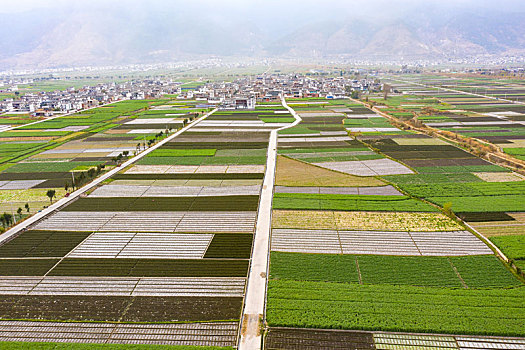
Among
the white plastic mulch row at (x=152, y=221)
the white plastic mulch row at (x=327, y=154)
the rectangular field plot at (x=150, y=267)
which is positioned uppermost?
the white plastic mulch row at (x=327, y=154)

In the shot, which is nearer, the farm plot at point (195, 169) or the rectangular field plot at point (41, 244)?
the rectangular field plot at point (41, 244)

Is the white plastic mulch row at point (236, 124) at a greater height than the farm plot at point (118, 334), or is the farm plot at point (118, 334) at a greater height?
the white plastic mulch row at point (236, 124)

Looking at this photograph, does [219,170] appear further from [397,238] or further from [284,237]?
[397,238]

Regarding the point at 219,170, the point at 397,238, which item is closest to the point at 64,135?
the point at 219,170

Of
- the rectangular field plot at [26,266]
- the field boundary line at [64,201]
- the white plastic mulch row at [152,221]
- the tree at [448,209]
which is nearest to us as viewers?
the rectangular field plot at [26,266]

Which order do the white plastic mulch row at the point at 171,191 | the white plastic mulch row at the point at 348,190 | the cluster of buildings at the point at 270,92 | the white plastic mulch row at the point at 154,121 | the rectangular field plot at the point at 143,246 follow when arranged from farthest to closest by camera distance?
the cluster of buildings at the point at 270,92 < the white plastic mulch row at the point at 154,121 < the white plastic mulch row at the point at 171,191 < the white plastic mulch row at the point at 348,190 < the rectangular field plot at the point at 143,246

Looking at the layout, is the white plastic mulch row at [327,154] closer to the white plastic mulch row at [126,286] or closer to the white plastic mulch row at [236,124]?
the white plastic mulch row at [236,124]

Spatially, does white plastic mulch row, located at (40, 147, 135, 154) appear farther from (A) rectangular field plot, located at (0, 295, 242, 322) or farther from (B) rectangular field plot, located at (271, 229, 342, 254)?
(A) rectangular field plot, located at (0, 295, 242, 322)

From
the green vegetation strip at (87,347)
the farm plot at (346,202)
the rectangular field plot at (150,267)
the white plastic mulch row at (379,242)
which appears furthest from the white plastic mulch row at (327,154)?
the green vegetation strip at (87,347)

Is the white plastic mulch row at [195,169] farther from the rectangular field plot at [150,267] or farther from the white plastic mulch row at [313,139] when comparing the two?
the rectangular field plot at [150,267]
